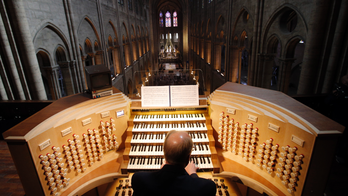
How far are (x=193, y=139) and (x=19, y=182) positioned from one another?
169 inches

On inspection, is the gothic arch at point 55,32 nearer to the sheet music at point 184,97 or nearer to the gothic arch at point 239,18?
the sheet music at point 184,97

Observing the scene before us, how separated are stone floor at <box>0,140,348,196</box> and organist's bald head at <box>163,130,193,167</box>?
12.1 ft

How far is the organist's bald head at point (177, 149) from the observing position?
2049 mm

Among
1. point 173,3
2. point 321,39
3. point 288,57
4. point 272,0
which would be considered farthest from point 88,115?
point 173,3

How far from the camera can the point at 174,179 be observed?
1.97 meters

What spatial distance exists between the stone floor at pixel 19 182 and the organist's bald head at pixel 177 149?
3.68 meters

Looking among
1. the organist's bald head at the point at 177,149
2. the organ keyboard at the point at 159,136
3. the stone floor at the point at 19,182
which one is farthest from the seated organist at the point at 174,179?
the stone floor at the point at 19,182

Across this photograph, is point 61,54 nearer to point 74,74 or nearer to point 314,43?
point 74,74

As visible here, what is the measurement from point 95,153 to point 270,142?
3877mm

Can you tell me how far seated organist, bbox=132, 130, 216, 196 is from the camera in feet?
6.25

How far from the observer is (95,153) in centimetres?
421

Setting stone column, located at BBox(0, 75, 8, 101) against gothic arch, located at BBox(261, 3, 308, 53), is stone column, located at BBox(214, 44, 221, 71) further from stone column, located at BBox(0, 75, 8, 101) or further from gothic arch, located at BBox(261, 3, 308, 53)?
stone column, located at BBox(0, 75, 8, 101)

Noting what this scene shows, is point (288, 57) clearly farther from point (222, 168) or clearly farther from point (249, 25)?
point (222, 168)

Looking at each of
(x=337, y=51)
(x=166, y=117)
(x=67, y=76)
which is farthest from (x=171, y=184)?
(x=67, y=76)
